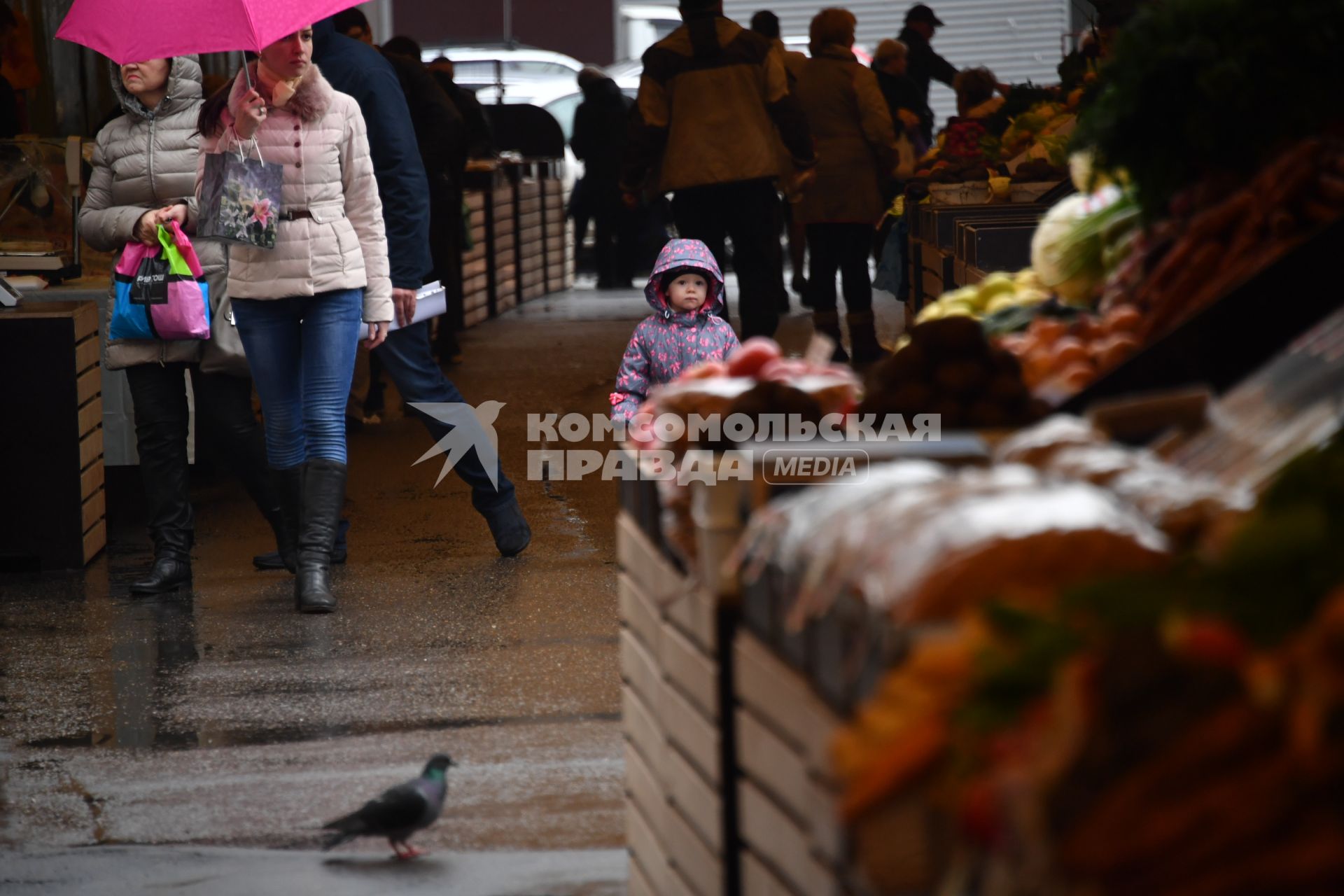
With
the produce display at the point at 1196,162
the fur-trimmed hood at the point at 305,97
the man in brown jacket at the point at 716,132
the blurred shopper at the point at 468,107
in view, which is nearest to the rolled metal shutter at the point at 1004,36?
the blurred shopper at the point at 468,107

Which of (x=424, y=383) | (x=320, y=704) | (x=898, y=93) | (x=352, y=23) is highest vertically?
(x=352, y=23)

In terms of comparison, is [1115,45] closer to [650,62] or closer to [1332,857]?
[1332,857]

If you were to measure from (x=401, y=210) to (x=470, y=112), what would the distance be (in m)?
6.82

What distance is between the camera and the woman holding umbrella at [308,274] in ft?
19.4

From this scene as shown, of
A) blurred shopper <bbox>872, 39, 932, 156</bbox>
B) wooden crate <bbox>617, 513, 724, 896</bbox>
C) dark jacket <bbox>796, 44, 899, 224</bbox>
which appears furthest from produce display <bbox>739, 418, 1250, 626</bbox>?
blurred shopper <bbox>872, 39, 932, 156</bbox>

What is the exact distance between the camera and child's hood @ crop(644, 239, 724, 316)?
19.7 feet

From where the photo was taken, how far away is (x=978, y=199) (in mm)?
9891

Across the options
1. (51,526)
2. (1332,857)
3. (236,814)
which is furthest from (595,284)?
(1332,857)

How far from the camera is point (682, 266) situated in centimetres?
599

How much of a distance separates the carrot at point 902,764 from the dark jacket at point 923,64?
44.2 ft

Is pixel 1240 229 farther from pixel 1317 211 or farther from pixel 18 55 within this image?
pixel 18 55

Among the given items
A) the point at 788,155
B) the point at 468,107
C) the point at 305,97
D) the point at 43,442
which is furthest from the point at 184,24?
the point at 468,107

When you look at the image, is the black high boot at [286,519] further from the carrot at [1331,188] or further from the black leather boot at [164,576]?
the carrot at [1331,188]

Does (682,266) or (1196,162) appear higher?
(1196,162)
